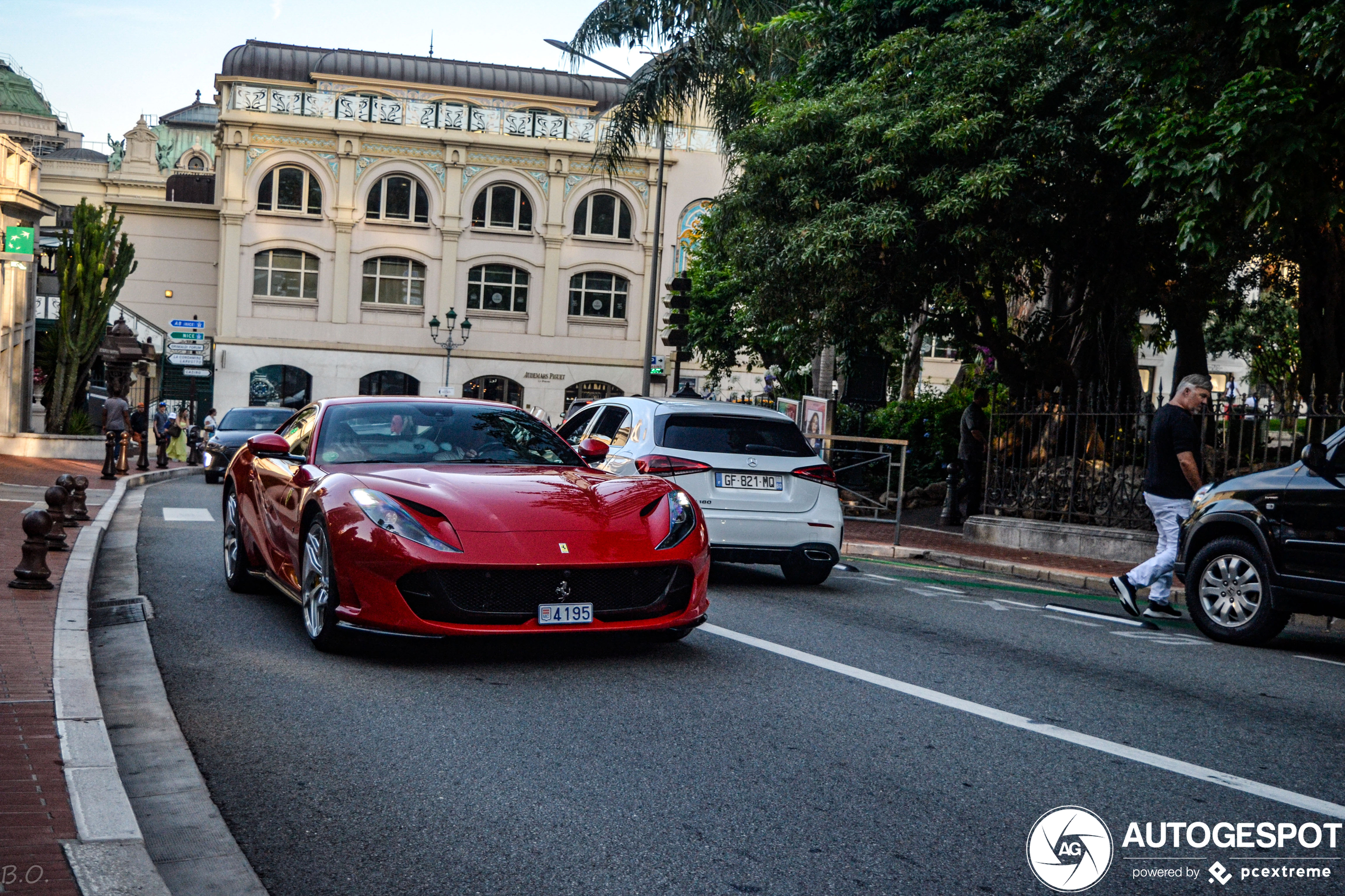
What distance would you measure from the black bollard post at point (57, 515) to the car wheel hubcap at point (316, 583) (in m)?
3.20

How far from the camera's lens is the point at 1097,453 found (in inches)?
655

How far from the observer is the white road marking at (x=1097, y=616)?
999cm

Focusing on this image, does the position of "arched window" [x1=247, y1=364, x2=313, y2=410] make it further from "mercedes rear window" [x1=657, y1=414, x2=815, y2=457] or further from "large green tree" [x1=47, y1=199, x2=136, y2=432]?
"mercedes rear window" [x1=657, y1=414, x2=815, y2=457]

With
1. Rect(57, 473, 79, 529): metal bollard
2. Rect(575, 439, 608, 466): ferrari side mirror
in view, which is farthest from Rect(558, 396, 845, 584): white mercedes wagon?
Rect(57, 473, 79, 529): metal bollard

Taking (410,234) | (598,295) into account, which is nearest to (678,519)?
(410,234)

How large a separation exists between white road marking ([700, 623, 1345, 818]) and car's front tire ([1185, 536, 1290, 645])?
352 centimetres

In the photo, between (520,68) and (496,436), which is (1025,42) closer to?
(496,436)

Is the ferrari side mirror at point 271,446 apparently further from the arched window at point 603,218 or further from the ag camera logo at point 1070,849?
the arched window at point 603,218

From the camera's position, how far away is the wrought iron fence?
14.1 metres

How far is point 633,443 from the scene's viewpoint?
35.2 ft

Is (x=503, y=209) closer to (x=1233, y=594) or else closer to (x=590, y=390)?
(x=590, y=390)

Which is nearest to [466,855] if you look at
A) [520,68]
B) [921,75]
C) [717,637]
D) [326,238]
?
[717,637]

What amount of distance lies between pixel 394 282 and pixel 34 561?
142ft

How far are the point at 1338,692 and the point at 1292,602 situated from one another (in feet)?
5.16
